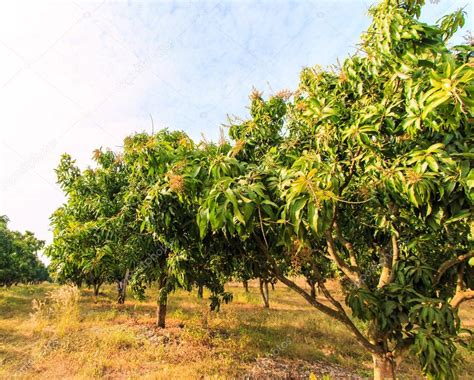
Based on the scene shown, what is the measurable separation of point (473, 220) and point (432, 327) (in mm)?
1382

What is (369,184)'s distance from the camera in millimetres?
3172

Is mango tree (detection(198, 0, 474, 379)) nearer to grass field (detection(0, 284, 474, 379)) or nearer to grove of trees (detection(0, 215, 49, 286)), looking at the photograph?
grass field (detection(0, 284, 474, 379))

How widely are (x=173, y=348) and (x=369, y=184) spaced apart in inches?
283

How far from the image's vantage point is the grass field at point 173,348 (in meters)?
6.32

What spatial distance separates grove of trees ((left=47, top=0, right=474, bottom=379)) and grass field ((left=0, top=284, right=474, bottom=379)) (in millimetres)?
3218

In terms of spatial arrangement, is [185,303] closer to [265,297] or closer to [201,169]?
[265,297]

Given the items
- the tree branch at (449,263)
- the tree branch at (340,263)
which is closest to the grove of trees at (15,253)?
the tree branch at (340,263)

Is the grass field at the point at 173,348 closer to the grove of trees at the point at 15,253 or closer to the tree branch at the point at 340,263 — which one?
the tree branch at the point at 340,263

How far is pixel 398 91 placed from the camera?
2789 millimetres

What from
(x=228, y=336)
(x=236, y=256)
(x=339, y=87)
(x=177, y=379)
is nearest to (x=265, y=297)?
(x=228, y=336)

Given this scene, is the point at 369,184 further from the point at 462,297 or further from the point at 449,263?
the point at 462,297

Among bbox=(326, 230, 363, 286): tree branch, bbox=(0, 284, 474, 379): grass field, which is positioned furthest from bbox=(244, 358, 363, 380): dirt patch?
bbox=(326, 230, 363, 286): tree branch

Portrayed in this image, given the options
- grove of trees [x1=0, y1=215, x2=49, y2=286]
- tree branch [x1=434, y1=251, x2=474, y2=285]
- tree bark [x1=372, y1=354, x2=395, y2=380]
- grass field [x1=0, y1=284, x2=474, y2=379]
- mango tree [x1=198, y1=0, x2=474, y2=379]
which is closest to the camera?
mango tree [x1=198, y1=0, x2=474, y2=379]

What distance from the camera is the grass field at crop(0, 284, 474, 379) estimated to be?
20.7ft
